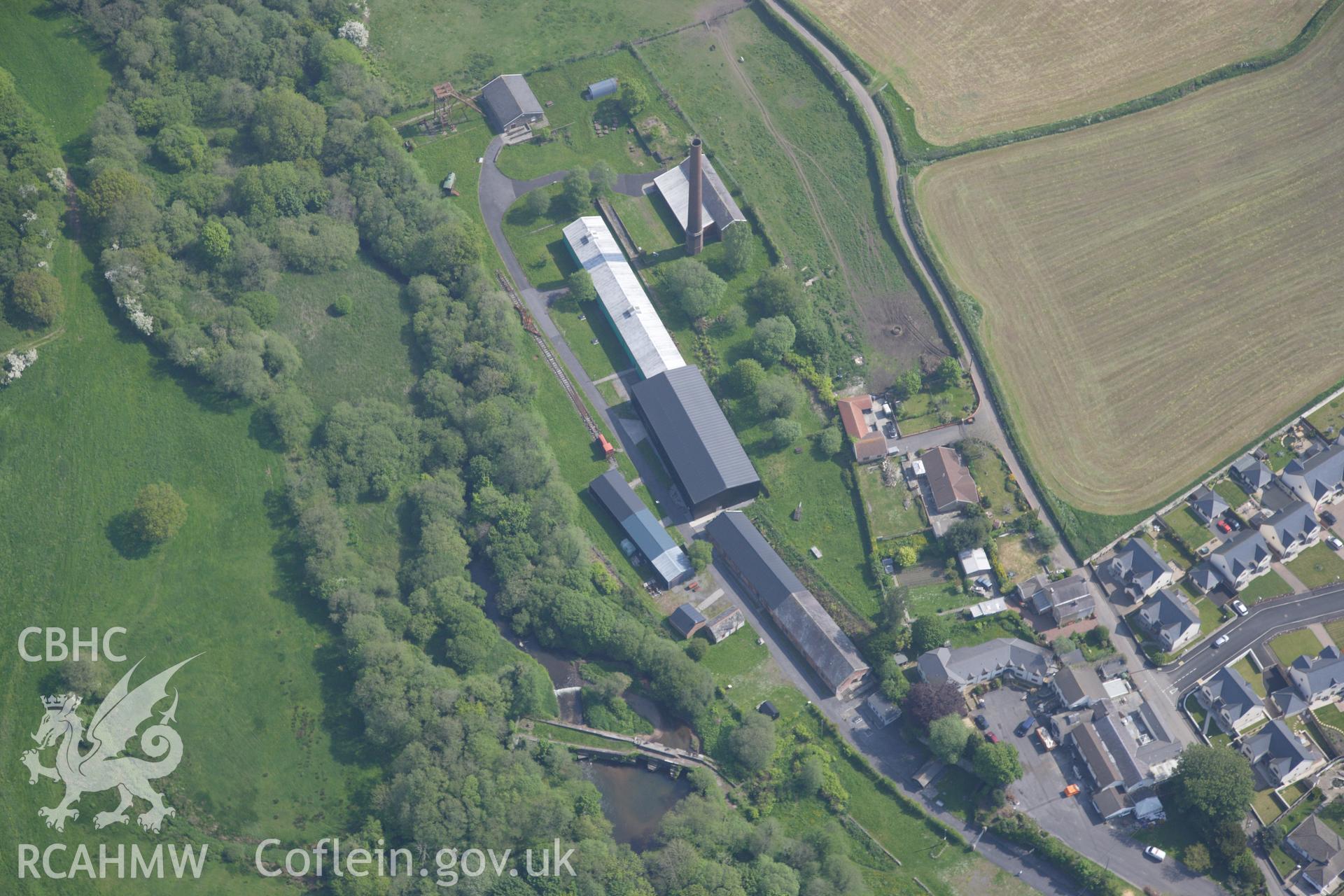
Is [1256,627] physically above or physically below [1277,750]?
above

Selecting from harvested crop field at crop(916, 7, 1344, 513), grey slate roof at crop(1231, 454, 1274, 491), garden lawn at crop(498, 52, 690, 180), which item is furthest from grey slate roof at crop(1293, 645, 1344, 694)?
garden lawn at crop(498, 52, 690, 180)

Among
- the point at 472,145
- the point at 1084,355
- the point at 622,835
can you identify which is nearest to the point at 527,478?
the point at 622,835

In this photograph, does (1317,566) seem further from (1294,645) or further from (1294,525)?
(1294,645)

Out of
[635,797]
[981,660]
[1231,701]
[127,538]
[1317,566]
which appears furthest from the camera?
[1317,566]

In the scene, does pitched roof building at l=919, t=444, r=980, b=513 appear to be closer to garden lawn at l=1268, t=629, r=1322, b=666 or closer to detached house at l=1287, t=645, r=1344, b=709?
garden lawn at l=1268, t=629, r=1322, b=666

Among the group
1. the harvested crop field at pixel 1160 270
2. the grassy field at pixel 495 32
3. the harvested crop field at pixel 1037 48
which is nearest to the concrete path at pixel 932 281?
the harvested crop field at pixel 1160 270

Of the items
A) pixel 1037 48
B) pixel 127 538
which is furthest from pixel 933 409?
pixel 127 538

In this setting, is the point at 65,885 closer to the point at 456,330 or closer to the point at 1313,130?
the point at 456,330

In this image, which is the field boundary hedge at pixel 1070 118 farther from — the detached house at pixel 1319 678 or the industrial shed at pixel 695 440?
the detached house at pixel 1319 678
